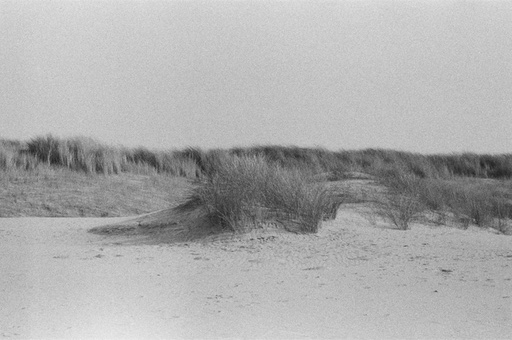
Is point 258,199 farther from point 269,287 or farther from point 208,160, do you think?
point 208,160

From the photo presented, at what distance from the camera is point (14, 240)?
8.48m

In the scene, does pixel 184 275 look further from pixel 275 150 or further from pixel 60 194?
pixel 275 150

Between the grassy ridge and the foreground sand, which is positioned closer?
the foreground sand

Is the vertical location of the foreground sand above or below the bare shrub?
below

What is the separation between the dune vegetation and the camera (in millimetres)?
7988

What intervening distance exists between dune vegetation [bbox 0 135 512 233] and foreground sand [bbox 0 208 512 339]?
550mm

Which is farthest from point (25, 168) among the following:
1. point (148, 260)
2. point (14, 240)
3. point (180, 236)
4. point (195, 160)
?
point (148, 260)

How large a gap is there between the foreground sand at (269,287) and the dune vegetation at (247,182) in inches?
21.7

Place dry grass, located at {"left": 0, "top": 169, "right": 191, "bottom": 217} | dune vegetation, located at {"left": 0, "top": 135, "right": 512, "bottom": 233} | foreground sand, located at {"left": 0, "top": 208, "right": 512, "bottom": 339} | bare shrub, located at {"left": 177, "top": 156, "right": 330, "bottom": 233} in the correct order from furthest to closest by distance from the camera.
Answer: dry grass, located at {"left": 0, "top": 169, "right": 191, "bottom": 217}, dune vegetation, located at {"left": 0, "top": 135, "right": 512, "bottom": 233}, bare shrub, located at {"left": 177, "top": 156, "right": 330, "bottom": 233}, foreground sand, located at {"left": 0, "top": 208, "right": 512, "bottom": 339}

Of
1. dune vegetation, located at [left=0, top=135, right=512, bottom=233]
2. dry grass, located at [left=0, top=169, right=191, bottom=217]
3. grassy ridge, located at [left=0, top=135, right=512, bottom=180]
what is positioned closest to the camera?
dune vegetation, located at [left=0, top=135, right=512, bottom=233]

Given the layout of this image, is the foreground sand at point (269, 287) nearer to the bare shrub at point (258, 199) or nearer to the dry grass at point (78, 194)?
the bare shrub at point (258, 199)

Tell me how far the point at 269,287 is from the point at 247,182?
2.97 metres

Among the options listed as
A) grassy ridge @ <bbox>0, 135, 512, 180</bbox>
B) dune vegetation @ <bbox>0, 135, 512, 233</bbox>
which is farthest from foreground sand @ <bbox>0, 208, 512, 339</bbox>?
grassy ridge @ <bbox>0, 135, 512, 180</bbox>

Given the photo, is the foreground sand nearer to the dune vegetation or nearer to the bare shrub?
the bare shrub
